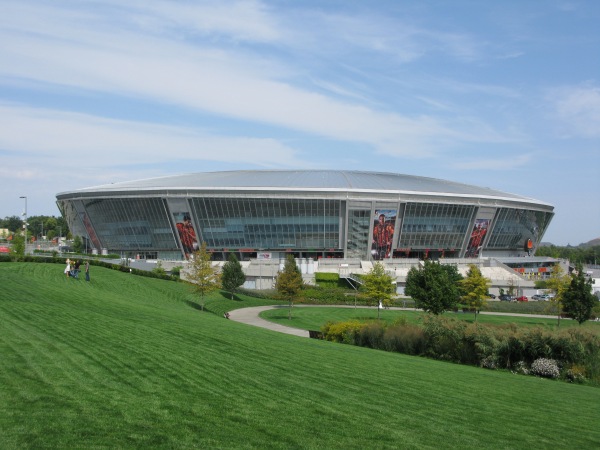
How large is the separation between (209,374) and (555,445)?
24.3ft

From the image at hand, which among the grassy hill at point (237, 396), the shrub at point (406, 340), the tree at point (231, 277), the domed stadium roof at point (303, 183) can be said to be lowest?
the shrub at point (406, 340)

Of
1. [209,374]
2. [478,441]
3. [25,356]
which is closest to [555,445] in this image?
[478,441]

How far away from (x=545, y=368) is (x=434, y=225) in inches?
2798

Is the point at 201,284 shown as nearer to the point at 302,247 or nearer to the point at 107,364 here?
the point at 107,364

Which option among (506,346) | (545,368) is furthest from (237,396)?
(506,346)

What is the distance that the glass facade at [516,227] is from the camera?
3900 inches

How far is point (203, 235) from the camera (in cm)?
8981

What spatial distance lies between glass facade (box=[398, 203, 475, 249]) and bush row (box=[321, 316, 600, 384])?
63010mm

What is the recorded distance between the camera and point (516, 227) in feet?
Answer: 337

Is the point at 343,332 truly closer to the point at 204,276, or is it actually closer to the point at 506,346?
the point at 506,346

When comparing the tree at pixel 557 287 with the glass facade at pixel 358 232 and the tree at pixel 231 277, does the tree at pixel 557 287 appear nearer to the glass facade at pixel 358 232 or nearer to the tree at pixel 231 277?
the tree at pixel 231 277

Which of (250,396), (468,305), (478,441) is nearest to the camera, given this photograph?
(478,441)

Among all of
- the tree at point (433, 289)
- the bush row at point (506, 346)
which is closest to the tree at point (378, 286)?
the tree at point (433, 289)

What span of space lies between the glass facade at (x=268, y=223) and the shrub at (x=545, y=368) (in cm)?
6324
